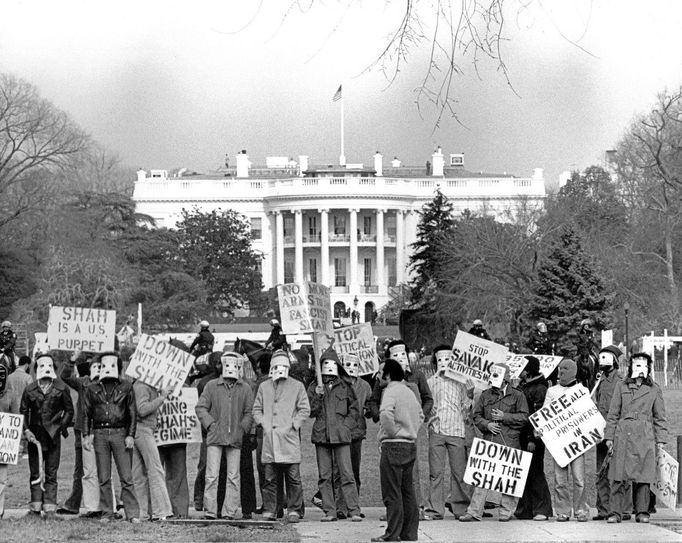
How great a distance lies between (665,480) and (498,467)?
5.54 feet

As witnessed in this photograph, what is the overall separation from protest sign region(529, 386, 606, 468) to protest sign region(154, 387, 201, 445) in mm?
3271

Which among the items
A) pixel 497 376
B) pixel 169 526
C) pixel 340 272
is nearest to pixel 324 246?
pixel 340 272

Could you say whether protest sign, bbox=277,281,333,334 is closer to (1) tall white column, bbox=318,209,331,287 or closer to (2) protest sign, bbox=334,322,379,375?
(2) protest sign, bbox=334,322,379,375

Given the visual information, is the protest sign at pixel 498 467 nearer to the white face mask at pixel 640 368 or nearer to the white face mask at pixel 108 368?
A: the white face mask at pixel 640 368

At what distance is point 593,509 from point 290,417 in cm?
349

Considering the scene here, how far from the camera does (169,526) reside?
15.3m

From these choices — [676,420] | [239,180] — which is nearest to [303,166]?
[239,180]

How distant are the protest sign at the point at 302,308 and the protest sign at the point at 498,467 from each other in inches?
121

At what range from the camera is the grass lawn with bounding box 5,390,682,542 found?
1461cm

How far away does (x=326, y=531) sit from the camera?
50.1ft

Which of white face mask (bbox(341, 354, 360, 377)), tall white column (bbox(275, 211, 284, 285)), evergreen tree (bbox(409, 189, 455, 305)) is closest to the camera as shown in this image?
white face mask (bbox(341, 354, 360, 377))

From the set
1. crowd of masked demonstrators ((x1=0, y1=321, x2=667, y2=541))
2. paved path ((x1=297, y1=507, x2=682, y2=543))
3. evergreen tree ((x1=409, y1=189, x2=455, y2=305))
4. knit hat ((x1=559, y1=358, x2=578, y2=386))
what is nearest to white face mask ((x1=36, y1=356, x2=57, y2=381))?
crowd of masked demonstrators ((x1=0, y1=321, x2=667, y2=541))

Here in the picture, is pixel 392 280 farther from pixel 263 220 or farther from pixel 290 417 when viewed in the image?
pixel 290 417

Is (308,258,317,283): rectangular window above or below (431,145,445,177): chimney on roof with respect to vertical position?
below
